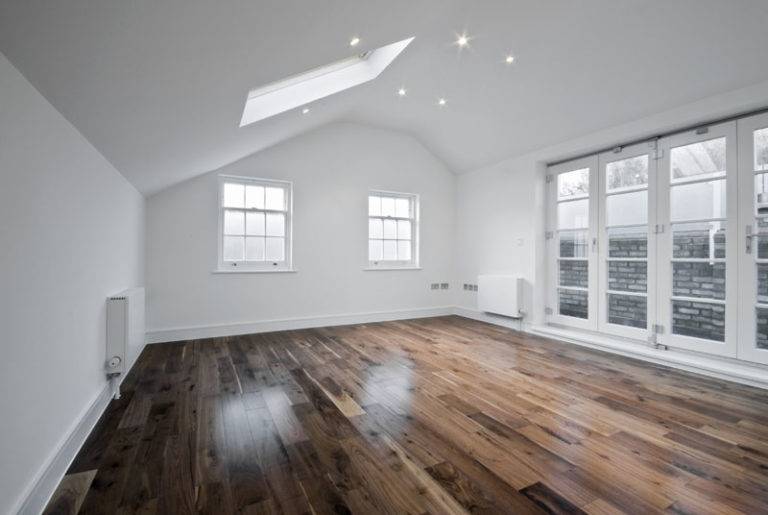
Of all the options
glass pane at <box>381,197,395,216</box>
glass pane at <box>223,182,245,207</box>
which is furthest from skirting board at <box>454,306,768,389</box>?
glass pane at <box>223,182,245,207</box>

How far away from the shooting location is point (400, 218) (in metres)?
5.95

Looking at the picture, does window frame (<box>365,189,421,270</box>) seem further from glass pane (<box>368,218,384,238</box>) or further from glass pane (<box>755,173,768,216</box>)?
glass pane (<box>755,173,768,216</box>)

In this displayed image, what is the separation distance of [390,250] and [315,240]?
4.29 feet

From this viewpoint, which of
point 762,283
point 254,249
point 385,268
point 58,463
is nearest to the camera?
point 58,463

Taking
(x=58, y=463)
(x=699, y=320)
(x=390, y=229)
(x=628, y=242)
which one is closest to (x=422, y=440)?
(x=58, y=463)

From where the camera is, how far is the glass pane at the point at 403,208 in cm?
602

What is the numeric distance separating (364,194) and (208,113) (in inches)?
130

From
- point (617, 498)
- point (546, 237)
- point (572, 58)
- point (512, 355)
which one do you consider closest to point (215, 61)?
point (617, 498)

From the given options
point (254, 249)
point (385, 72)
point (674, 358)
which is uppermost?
point (385, 72)

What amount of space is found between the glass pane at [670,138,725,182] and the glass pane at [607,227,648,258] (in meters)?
0.62

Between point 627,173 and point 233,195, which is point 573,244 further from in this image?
point 233,195

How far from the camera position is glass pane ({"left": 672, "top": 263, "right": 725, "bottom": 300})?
3320mm

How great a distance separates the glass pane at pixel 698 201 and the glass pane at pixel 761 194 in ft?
0.75

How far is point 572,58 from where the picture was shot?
134 inches
